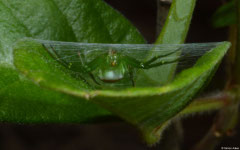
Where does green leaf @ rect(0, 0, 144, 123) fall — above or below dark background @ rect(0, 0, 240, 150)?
above

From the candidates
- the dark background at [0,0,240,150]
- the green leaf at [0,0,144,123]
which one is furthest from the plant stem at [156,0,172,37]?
the dark background at [0,0,240,150]

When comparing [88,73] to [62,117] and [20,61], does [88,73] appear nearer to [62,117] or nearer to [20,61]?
[62,117]

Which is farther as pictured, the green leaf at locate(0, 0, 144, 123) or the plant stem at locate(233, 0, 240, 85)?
the plant stem at locate(233, 0, 240, 85)

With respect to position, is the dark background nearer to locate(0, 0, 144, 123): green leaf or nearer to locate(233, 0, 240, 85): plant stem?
locate(233, 0, 240, 85): plant stem

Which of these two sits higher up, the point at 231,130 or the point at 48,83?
the point at 48,83

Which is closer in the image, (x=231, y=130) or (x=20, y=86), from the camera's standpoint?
(x=20, y=86)

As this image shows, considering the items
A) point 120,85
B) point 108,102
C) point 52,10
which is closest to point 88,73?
point 120,85

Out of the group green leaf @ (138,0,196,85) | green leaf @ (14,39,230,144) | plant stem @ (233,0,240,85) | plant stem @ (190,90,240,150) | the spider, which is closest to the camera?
green leaf @ (14,39,230,144)
